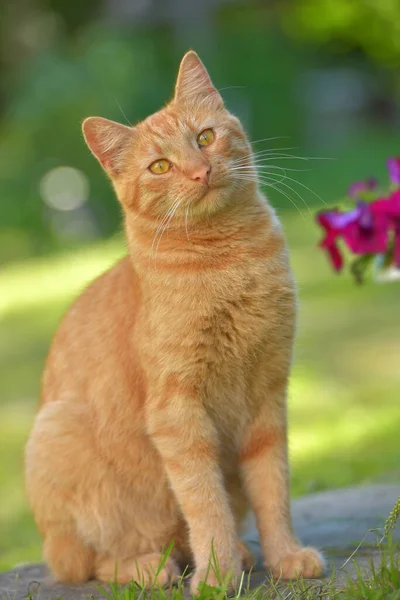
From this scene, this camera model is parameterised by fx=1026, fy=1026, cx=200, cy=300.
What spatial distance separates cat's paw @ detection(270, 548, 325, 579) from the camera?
2.94m

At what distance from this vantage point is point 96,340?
10.6 feet

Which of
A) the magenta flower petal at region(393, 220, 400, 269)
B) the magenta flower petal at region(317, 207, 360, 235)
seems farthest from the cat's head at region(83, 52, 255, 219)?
the magenta flower petal at region(393, 220, 400, 269)

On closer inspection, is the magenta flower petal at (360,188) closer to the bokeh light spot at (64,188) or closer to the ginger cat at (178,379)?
the ginger cat at (178,379)

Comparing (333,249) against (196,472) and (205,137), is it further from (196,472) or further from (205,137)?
(196,472)

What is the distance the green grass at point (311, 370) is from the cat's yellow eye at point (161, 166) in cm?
70

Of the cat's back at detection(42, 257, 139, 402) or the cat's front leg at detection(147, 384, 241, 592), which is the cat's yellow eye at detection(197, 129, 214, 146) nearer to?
the cat's back at detection(42, 257, 139, 402)

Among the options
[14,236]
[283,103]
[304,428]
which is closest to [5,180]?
[14,236]

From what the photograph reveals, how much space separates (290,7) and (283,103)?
2807 millimetres

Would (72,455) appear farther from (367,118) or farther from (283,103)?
(367,118)

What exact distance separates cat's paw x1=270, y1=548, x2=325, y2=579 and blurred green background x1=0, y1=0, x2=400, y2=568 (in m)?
1.19

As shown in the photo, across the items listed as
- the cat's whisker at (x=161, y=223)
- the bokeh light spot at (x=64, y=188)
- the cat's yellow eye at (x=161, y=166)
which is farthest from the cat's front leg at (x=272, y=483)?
the bokeh light spot at (x=64, y=188)

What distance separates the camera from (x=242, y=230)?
10.1ft

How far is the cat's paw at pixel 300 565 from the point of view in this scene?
9.64ft

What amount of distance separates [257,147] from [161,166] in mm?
9083
